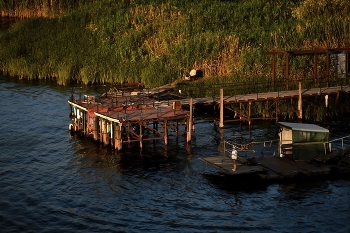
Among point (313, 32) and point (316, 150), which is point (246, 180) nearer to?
point (316, 150)

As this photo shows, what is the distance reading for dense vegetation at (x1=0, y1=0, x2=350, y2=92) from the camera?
84562 mm

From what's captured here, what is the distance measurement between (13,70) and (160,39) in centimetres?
1846

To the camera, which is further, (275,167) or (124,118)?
(124,118)

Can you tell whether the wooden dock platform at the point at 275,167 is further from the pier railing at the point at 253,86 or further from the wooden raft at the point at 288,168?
the pier railing at the point at 253,86

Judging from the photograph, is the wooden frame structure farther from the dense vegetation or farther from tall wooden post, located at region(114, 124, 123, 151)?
tall wooden post, located at region(114, 124, 123, 151)

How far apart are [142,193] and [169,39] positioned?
134 ft

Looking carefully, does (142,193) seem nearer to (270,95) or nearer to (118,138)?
(118,138)

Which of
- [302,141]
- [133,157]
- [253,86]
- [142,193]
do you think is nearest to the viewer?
[142,193]

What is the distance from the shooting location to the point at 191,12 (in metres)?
99.6

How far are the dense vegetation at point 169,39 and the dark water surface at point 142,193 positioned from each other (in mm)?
16177

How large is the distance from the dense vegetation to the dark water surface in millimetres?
16177

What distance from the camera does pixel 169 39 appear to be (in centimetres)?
9244

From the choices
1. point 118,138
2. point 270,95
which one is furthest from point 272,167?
point 270,95

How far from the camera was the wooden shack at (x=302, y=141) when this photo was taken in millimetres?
58875
